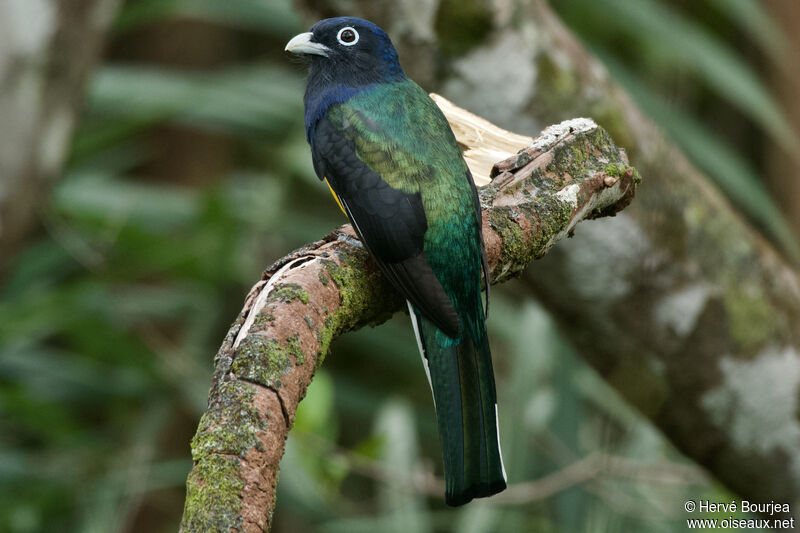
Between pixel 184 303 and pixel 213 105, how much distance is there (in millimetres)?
1113

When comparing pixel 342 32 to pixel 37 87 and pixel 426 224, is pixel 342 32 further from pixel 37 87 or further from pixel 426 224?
pixel 37 87

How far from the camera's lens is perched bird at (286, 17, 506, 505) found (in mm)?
2148

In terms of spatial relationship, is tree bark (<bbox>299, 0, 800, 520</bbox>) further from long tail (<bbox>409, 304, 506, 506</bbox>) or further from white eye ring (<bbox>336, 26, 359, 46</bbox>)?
long tail (<bbox>409, 304, 506, 506</bbox>)

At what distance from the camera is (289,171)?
5129mm

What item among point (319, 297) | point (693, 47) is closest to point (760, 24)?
point (693, 47)

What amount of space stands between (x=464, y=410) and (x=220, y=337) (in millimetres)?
3386

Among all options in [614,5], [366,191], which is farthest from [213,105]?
[366,191]

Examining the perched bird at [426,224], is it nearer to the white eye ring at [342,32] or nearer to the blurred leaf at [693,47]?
the white eye ring at [342,32]

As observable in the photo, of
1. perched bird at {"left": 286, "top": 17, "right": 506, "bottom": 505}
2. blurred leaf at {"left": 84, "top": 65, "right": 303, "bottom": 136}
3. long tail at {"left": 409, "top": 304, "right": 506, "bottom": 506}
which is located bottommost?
blurred leaf at {"left": 84, "top": 65, "right": 303, "bottom": 136}

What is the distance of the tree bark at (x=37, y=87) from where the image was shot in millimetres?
3512

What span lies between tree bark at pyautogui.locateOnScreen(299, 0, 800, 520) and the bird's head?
258 mm

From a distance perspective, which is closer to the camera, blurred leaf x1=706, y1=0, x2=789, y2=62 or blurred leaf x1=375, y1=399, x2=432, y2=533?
blurred leaf x1=375, y1=399, x2=432, y2=533

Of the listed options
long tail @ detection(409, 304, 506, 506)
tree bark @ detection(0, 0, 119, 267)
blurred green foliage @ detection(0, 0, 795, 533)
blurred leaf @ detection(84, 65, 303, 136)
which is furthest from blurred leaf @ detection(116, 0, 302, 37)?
long tail @ detection(409, 304, 506, 506)

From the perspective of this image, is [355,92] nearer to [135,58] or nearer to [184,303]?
[184,303]
